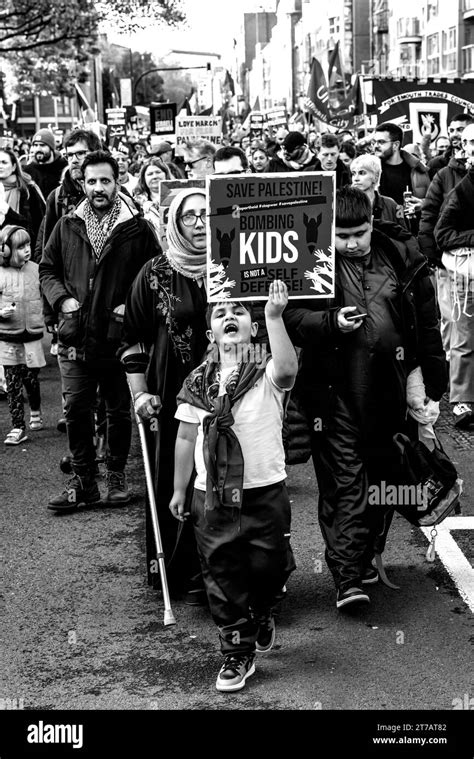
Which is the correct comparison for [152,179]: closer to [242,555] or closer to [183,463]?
[183,463]

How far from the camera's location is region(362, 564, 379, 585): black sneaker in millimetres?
6164

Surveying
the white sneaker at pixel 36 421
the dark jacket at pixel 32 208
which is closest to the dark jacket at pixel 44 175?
the dark jacket at pixel 32 208

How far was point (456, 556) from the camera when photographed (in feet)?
21.3

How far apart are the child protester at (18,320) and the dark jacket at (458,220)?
3.11 meters

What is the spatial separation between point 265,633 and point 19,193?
23.4ft

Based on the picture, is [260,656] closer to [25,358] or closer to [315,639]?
[315,639]

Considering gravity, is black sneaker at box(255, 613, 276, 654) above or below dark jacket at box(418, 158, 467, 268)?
below

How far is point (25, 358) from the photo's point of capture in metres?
9.70

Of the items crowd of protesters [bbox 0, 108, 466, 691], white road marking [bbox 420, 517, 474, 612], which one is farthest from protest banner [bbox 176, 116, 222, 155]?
white road marking [bbox 420, 517, 474, 612]

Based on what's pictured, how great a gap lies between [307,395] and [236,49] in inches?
6990

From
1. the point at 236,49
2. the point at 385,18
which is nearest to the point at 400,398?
the point at 385,18

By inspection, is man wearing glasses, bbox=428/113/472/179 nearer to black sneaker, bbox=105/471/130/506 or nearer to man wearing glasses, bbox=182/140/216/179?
man wearing glasses, bbox=182/140/216/179

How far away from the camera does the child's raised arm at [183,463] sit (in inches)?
201

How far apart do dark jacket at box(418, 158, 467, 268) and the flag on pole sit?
13778 mm
